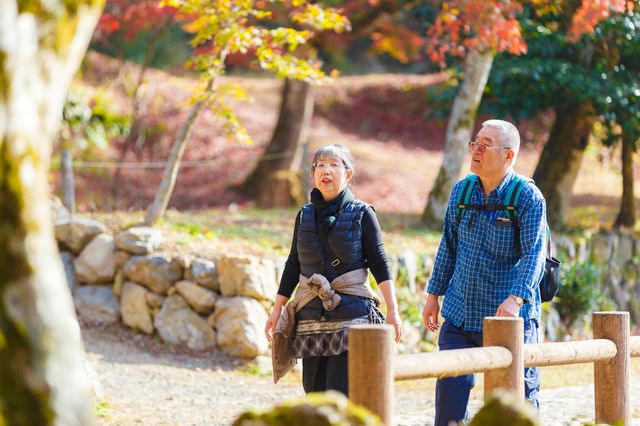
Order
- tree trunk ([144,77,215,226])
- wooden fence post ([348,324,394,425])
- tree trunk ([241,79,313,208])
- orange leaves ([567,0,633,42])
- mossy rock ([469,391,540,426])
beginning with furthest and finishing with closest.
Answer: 1. tree trunk ([241,79,313,208])
2. orange leaves ([567,0,633,42])
3. tree trunk ([144,77,215,226])
4. wooden fence post ([348,324,394,425])
5. mossy rock ([469,391,540,426])

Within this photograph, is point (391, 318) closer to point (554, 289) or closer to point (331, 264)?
point (331, 264)

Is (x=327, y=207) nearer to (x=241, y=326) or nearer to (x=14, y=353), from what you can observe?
(x=14, y=353)

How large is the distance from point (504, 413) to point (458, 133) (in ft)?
30.2

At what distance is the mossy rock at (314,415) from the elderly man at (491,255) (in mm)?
1879

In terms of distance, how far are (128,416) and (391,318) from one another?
2.83 metres

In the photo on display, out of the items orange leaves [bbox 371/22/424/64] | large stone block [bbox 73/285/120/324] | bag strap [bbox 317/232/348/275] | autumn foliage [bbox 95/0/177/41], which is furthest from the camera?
orange leaves [bbox 371/22/424/64]

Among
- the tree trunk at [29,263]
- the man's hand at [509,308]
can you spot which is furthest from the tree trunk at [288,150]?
the tree trunk at [29,263]

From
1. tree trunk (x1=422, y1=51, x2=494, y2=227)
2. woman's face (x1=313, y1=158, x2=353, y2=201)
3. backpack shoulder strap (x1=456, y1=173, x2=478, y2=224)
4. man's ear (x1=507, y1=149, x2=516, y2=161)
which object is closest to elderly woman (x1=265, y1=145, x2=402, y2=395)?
woman's face (x1=313, y1=158, x2=353, y2=201)

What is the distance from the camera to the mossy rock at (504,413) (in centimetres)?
333

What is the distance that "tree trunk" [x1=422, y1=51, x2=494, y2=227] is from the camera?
12.1 m

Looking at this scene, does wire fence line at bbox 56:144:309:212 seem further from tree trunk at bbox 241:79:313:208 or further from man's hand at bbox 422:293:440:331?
man's hand at bbox 422:293:440:331

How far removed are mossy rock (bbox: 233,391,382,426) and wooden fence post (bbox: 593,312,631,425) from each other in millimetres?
2426

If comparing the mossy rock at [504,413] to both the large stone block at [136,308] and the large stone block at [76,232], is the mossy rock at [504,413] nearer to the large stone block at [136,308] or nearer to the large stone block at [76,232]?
→ the large stone block at [136,308]

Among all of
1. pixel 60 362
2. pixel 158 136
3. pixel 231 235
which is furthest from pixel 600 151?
pixel 60 362
